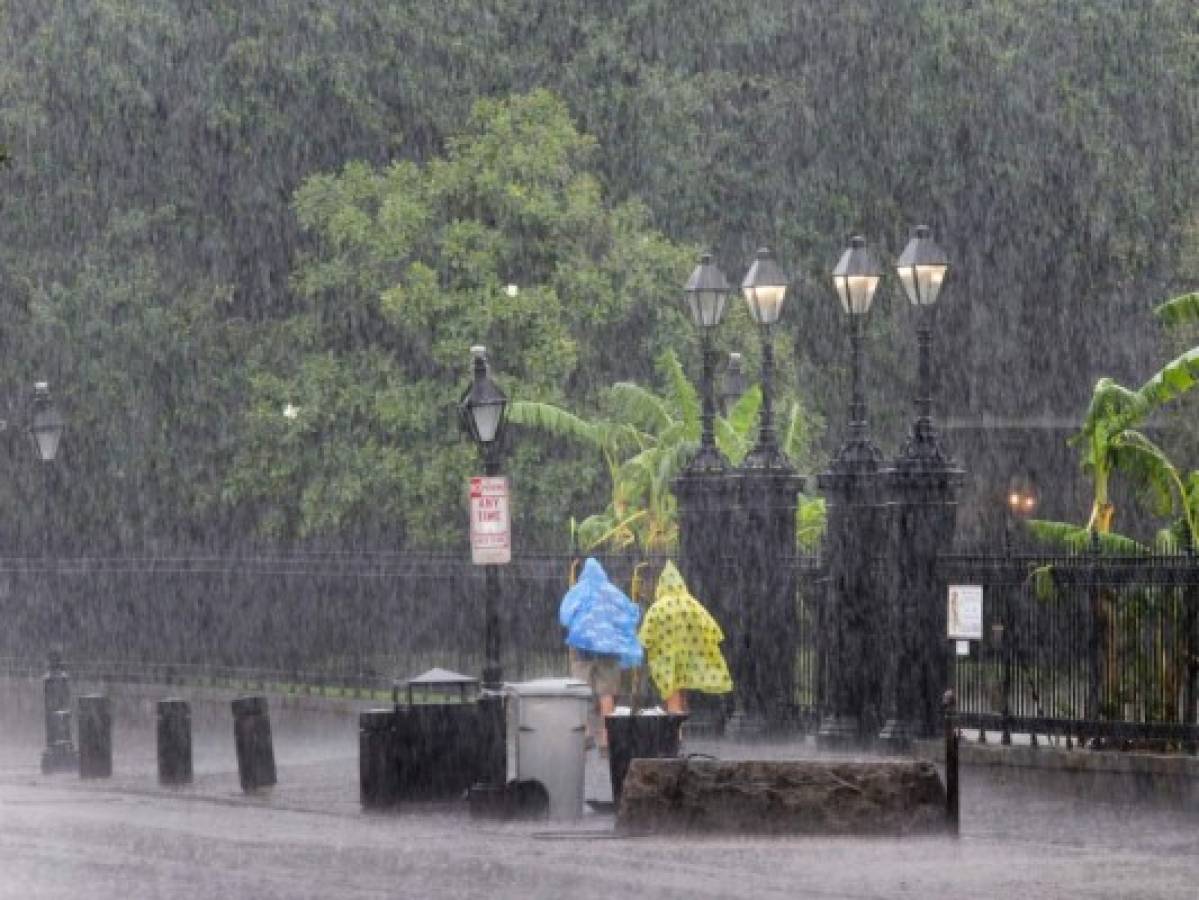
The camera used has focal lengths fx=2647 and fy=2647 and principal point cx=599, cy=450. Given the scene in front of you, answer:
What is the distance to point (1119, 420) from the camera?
24.3 meters

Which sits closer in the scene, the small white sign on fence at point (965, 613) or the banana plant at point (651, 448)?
the small white sign on fence at point (965, 613)

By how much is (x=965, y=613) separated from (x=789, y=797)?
220 inches

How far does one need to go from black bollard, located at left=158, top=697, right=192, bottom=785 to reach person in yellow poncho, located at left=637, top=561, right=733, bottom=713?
13.5ft

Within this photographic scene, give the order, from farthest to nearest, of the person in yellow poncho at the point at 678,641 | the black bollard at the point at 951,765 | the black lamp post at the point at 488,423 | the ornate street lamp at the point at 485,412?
1. the person in yellow poncho at the point at 678,641
2. the ornate street lamp at the point at 485,412
3. the black lamp post at the point at 488,423
4. the black bollard at the point at 951,765

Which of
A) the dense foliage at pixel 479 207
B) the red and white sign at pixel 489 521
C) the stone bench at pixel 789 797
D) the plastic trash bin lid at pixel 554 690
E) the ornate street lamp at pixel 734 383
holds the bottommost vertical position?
the stone bench at pixel 789 797

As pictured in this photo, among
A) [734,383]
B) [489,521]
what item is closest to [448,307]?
A: [734,383]

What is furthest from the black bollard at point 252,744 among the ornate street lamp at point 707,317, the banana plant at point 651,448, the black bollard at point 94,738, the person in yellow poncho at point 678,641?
the banana plant at point 651,448

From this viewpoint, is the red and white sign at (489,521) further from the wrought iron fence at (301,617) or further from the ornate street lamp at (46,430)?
the ornate street lamp at (46,430)

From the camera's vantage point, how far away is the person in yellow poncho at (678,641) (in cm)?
2361

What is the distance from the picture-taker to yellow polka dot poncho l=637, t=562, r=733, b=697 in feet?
77.5

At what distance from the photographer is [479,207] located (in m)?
40.4

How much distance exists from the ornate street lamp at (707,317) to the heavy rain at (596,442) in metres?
0.07

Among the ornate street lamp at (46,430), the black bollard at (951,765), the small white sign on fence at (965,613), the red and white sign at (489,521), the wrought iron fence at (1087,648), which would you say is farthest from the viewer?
the ornate street lamp at (46,430)

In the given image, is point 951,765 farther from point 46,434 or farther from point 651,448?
point 651,448
